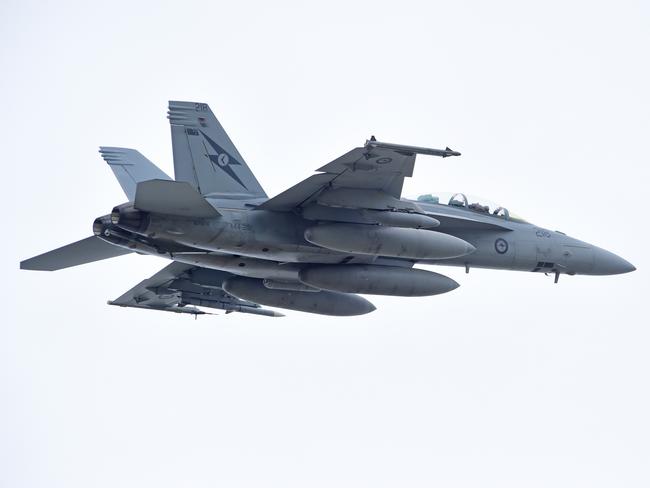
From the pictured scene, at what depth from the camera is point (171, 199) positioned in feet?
65.6

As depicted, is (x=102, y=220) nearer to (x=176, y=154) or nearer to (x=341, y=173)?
(x=176, y=154)

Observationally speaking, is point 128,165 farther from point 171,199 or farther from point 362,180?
point 362,180

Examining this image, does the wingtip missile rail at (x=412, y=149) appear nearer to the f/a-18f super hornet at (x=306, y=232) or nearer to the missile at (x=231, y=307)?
the f/a-18f super hornet at (x=306, y=232)

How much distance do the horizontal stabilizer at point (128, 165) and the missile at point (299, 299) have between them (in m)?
2.97

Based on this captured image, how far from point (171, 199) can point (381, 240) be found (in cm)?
412

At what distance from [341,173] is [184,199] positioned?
292 cm

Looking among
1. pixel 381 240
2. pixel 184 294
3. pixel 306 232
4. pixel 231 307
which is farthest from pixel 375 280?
pixel 184 294

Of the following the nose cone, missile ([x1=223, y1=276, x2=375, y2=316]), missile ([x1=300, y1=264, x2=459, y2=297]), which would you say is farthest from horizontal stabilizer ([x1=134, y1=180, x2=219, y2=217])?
the nose cone

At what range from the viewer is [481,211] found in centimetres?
2450

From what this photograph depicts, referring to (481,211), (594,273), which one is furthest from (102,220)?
(594,273)

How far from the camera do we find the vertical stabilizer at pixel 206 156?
2291cm

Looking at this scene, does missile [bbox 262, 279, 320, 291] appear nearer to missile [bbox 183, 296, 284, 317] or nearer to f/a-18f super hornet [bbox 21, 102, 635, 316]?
f/a-18f super hornet [bbox 21, 102, 635, 316]

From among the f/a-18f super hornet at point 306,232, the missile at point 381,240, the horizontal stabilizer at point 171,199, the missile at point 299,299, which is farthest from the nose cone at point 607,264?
the horizontal stabilizer at point 171,199

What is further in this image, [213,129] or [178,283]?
[178,283]
